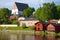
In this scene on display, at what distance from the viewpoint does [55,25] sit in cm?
4947

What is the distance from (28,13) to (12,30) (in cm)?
3020

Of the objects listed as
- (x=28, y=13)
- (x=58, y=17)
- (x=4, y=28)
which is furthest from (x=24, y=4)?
(x=4, y=28)

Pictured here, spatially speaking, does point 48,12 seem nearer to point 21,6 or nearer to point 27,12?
point 27,12

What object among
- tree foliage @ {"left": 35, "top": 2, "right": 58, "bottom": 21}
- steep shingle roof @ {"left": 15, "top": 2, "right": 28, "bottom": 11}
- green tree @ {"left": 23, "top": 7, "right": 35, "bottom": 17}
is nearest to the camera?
tree foliage @ {"left": 35, "top": 2, "right": 58, "bottom": 21}

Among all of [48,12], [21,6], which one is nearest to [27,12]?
[21,6]

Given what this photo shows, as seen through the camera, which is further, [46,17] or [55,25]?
[46,17]

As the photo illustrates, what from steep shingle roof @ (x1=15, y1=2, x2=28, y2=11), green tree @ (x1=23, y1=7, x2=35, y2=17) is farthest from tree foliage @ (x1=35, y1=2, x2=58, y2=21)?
steep shingle roof @ (x1=15, y1=2, x2=28, y2=11)

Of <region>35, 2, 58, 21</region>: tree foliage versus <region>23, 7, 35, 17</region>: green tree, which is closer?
<region>35, 2, 58, 21</region>: tree foliage

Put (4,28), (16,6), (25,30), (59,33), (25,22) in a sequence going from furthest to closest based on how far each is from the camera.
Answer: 1. (16,6)
2. (25,22)
3. (4,28)
4. (25,30)
5. (59,33)

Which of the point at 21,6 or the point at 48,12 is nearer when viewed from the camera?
the point at 48,12

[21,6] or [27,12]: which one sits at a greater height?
[21,6]

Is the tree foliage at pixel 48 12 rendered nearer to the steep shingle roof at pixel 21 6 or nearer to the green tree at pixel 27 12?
the green tree at pixel 27 12

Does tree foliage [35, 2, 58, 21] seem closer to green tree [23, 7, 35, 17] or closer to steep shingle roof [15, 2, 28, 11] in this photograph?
green tree [23, 7, 35, 17]

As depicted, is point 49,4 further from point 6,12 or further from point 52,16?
point 6,12
